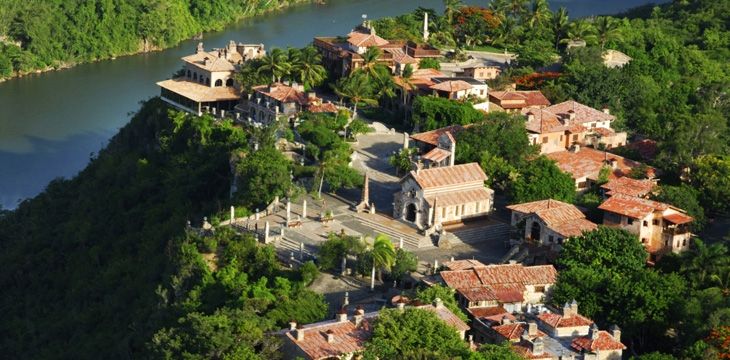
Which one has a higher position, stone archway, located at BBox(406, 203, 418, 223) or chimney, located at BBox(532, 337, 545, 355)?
chimney, located at BBox(532, 337, 545, 355)

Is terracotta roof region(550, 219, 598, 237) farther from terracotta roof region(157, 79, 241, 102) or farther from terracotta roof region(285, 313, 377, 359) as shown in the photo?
terracotta roof region(157, 79, 241, 102)

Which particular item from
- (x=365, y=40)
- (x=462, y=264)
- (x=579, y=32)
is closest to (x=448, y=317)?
(x=462, y=264)

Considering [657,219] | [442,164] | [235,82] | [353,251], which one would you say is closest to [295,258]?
[353,251]

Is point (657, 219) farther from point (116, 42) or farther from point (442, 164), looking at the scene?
point (116, 42)

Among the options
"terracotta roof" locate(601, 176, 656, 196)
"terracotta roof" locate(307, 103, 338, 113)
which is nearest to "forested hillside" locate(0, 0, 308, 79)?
"terracotta roof" locate(307, 103, 338, 113)

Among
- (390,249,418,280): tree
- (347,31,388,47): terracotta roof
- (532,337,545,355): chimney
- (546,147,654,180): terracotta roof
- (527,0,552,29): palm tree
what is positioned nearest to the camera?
(532,337,545,355): chimney
